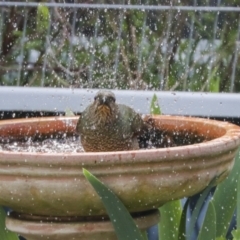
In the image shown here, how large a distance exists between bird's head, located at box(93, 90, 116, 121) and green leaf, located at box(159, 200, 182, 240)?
1.40ft

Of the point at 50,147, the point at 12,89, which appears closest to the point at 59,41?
the point at 12,89

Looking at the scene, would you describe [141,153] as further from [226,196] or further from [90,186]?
[226,196]

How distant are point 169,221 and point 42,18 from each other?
204 centimetres

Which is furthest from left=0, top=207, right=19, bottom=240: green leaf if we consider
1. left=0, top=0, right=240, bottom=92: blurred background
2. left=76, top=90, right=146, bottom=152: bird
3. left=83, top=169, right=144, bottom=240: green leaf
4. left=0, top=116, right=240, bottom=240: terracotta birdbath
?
left=0, top=0, right=240, bottom=92: blurred background

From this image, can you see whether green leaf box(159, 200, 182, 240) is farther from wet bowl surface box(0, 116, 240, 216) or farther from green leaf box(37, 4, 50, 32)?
green leaf box(37, 4, 50, 32)

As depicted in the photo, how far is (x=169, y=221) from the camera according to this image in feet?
7.00

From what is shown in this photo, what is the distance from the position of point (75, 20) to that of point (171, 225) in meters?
2.01

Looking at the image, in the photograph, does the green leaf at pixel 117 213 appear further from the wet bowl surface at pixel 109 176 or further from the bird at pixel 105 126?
the bird at pixel 105 126

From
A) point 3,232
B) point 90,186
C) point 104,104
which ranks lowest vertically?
point 3,232

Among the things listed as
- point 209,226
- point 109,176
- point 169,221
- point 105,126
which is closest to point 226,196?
point 169,221

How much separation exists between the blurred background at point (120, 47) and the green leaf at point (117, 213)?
2181 millimetres

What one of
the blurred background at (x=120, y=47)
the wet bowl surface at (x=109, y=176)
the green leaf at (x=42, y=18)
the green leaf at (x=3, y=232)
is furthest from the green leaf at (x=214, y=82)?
the wet bowl surface at (x=109, y=176)

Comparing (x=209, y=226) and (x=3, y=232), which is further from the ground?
(x=209, y=226)

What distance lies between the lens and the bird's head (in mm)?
1790
